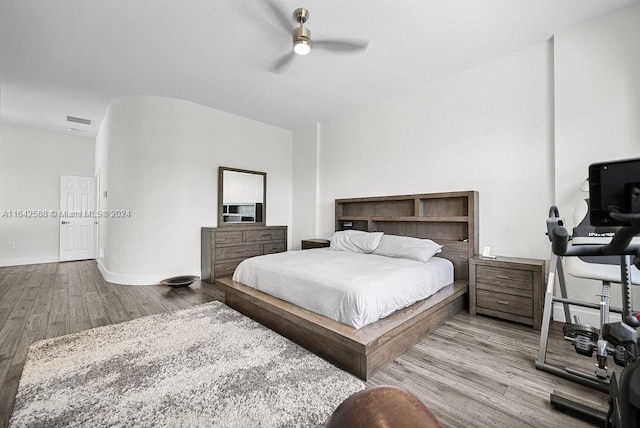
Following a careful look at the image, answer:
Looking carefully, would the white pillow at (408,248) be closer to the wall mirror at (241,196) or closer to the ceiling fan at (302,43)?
the ceiling fan at (302,43)

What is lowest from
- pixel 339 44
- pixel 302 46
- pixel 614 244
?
pixel 614 244

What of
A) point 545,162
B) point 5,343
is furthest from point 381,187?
point 5,343

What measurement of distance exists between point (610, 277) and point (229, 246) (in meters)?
4.31

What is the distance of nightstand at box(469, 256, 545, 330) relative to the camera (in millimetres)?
2631

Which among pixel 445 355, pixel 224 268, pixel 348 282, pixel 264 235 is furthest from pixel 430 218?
pixel 224 268

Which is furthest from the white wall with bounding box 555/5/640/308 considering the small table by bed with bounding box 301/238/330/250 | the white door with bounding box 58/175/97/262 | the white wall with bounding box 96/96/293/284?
the white door with bounding box 58/175/97/262

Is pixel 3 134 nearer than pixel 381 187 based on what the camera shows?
No

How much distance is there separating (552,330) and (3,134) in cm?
932

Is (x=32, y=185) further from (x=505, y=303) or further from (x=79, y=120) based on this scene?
(x=505, y=303)

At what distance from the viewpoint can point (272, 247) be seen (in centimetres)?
511

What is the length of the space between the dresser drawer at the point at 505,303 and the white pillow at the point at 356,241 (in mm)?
1282

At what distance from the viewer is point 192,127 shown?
14.9ft

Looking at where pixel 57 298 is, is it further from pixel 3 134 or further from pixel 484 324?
pixel 484 324

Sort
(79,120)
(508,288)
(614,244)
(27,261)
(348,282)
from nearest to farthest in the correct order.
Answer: (614,244) → (348,282) → (508,288) → (79,120) → (27,261)
